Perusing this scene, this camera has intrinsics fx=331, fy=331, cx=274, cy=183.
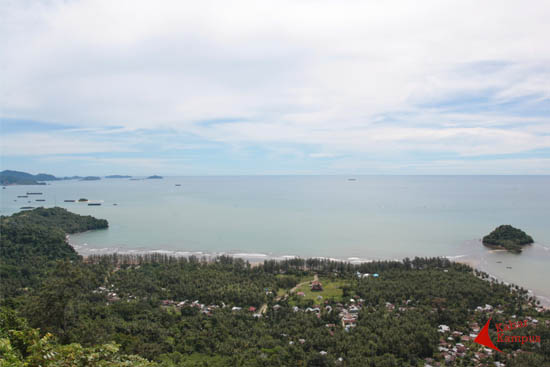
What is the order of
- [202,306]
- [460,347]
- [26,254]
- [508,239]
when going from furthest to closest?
1. [508,239]
2. [26,254]
3. [202,306]
4. [460,347]

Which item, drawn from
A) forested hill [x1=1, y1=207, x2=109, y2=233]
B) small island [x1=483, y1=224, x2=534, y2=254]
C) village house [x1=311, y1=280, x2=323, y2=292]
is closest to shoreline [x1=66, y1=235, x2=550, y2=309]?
small island [x1=483, y1=224, x2=534, y2=254]

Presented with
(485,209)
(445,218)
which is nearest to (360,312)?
(445,218)

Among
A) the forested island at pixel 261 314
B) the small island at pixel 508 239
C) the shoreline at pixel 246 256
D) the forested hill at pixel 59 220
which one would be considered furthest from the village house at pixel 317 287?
the forested hill at pixel 59 220

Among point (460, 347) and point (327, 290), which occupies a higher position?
point (460, 347)

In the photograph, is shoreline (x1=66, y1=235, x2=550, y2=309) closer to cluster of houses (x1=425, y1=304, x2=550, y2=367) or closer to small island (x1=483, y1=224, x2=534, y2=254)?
small island (x1=483, y1=224, x2=534, y2=254)

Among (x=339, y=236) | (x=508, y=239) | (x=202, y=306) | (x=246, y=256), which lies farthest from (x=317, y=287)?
(x=508, y=239)

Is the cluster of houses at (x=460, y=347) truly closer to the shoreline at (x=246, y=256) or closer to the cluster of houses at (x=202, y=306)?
the cluster of houses at (x=202, y=306)

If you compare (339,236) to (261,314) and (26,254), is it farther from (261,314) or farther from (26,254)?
(26,254)
